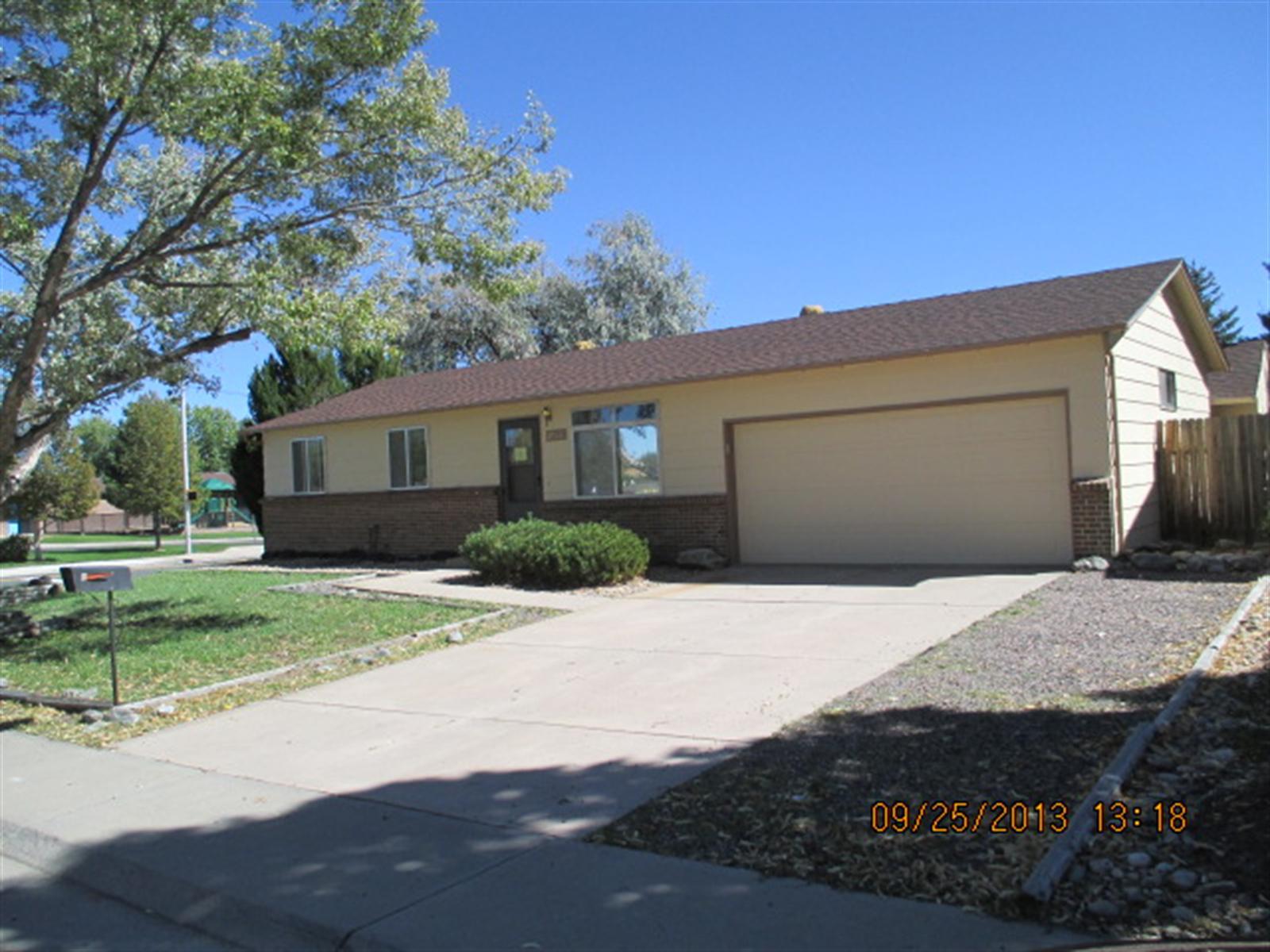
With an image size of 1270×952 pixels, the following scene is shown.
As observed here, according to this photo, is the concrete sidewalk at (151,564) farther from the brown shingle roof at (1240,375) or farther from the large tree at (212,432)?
the large tree at (212,432)

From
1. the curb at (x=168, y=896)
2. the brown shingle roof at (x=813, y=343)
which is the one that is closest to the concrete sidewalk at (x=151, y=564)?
the brown shingle roof at (x=813, y=343)

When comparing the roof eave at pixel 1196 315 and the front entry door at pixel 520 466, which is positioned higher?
the roof eave at pixel 1196 315

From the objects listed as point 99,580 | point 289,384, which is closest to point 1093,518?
point 99,580

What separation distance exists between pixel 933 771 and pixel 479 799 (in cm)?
236

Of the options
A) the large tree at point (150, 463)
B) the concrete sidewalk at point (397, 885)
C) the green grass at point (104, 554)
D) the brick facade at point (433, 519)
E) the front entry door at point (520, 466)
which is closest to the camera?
the concrete sidewalk at point (397, 885)

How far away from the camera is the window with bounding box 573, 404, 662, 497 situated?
1673 cm

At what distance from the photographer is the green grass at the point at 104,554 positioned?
3187cm

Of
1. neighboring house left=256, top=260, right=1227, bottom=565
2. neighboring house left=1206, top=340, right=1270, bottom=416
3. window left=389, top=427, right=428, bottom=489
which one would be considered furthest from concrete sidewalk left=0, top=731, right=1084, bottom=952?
neighboring house left=1206, top=340, right=1270, bottom=416

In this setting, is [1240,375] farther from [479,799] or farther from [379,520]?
[479,799]

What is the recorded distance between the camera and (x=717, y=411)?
52.0 feet

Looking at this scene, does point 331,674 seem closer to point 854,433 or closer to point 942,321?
point 854,433

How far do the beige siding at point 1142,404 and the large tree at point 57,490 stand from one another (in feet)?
118

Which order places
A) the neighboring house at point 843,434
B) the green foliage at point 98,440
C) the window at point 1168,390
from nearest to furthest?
the neighboring house at point 843,434 → the window at point 1168,390 → the green foliage at point 98,440

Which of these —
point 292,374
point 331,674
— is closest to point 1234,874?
point 331,674
